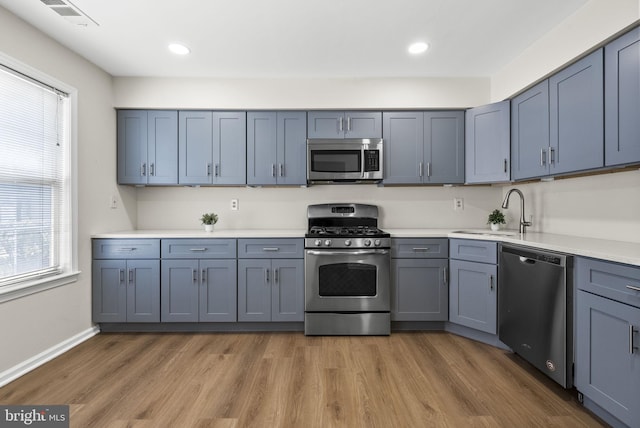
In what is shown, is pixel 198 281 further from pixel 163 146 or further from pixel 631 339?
pixel 631 339

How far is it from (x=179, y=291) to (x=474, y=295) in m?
2.66

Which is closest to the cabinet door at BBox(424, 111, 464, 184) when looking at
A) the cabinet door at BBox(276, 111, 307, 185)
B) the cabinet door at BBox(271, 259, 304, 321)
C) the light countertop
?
the light countertop

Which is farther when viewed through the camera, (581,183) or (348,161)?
(348,161)

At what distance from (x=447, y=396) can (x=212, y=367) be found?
1.60 m

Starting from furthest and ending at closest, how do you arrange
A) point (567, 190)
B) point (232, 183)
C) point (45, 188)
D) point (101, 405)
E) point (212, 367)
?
point (232, 183)
point (567, 190)
point (45, 188)
point (212, 367)
point (101, 405)

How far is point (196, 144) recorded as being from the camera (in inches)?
124

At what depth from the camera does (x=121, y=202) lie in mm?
3225

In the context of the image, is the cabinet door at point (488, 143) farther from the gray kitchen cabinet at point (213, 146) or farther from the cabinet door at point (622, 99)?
the gray kitchen cabinet at point (213, 146)

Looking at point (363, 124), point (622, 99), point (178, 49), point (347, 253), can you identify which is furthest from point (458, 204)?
point (178, 49)

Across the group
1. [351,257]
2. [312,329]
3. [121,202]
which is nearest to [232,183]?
[121,202]

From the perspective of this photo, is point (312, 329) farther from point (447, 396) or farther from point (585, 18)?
point (585, 18)

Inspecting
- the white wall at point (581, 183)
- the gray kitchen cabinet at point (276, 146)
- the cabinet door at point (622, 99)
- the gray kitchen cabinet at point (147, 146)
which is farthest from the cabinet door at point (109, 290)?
the white wall at point (581, 183)

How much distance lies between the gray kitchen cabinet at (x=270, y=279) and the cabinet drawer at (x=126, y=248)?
798 mm

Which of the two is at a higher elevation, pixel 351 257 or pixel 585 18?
pixel 585 18
